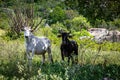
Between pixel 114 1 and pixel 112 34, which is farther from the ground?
pixel 114 1

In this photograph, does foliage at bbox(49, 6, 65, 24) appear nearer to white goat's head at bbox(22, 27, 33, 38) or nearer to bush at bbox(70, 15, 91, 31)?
bush at bbox(70, 15, 91, 31)

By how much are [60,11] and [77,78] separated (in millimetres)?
47424

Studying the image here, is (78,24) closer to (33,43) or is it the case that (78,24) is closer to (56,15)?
(56,15)

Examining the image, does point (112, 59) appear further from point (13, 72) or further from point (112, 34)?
point (112, 34)

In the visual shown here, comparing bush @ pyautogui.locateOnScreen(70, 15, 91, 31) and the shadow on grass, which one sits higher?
the shadow on grass

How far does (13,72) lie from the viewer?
1194 cm

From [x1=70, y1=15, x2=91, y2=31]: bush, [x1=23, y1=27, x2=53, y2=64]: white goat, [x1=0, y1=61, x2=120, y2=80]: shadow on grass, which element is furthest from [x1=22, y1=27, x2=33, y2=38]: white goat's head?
[x1=70, y1=15, x2=91, y2=31]: bush

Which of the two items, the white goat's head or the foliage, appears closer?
the white goat's head

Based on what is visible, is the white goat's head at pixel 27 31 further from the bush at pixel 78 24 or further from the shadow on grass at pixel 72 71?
the bush at pixel 78 24

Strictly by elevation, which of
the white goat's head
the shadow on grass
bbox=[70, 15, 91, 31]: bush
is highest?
the white goat's head

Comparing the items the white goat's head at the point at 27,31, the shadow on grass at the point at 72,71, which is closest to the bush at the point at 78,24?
the white goat's head at the point at 27,31

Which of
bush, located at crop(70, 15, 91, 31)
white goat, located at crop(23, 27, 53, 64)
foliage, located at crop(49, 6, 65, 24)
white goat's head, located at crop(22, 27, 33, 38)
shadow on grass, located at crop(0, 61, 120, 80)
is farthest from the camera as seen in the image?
foliage, located at crop(49, 6, 65, 24)

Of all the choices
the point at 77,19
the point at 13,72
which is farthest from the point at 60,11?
the point at 13,72

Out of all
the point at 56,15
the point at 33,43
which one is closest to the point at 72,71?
the point at 33,43
